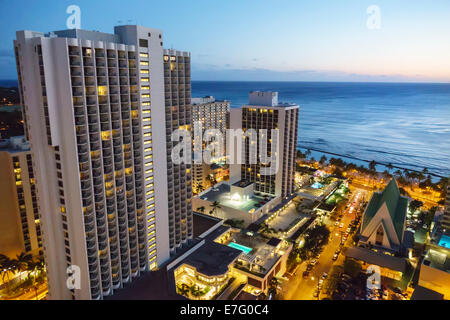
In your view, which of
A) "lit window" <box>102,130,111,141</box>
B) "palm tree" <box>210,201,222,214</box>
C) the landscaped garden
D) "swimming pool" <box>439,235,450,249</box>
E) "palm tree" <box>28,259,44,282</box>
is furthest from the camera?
"palm tree" <box>210,201,222,214</box>

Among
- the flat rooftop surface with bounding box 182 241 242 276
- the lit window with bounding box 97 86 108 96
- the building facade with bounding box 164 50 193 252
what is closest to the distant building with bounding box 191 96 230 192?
the building facade with bounding box 164 50 193 252

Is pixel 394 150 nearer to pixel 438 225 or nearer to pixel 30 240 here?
pixel 438 225

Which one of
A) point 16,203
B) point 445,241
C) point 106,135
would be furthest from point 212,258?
point 445,241

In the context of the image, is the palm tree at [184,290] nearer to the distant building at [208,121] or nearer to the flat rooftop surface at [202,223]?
A: the flat rooftop surface at [202,223]

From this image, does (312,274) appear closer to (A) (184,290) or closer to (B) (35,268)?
(A) (184,290)

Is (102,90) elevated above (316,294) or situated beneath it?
elevated above

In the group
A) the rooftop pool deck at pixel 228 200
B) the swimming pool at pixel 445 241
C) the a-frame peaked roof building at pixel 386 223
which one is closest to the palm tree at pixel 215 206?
the rooftop pool deck at pixel 228 200

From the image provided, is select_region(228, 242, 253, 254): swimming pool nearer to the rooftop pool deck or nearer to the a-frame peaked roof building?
the rooftop pool deck
